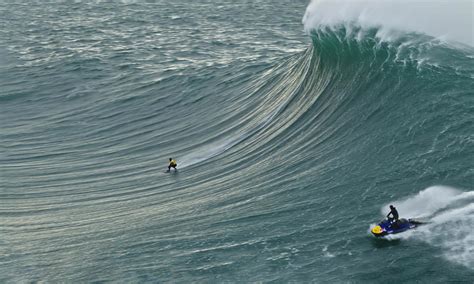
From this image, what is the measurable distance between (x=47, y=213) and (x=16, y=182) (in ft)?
17.8

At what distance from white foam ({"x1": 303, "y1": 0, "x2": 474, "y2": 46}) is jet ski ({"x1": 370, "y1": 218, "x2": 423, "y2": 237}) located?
18.5m

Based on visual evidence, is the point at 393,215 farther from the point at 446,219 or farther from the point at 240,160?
the point at 240,160

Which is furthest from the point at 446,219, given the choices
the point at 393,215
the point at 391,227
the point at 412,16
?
the point at 412,16

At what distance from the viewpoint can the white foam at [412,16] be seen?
1623 inches

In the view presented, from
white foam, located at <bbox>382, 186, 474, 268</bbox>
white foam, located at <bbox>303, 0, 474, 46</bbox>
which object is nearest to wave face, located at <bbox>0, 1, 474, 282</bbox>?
white foam, located at <bbox>382, 186, 474, 268</bbox>

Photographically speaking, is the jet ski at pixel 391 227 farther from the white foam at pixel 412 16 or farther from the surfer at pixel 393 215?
the white foam at pixel 412 16

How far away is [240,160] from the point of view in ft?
119

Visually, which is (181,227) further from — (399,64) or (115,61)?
(115,61)

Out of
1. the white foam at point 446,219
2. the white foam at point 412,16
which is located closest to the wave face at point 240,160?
the white foam at point 446,219

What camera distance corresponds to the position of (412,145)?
30.7 meters

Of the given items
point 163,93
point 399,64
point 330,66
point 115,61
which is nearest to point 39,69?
point 115,61

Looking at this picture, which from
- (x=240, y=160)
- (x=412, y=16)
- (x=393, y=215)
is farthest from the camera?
(x=412, y=16)

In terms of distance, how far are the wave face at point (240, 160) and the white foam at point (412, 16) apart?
0.82 m

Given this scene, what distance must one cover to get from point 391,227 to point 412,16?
21.9m
